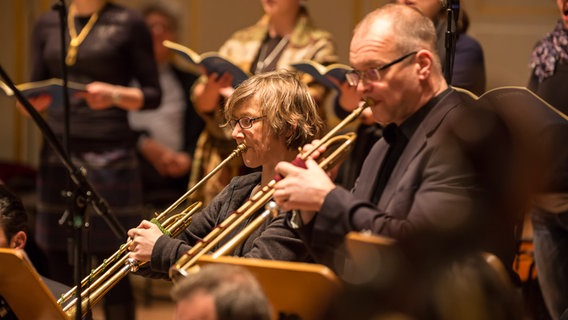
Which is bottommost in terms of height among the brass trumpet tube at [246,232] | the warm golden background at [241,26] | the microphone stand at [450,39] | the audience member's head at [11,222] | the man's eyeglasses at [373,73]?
the warm golden background at [241,26]

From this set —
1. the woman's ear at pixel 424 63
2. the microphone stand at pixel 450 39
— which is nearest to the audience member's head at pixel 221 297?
the woman's ear at pixel 424 63

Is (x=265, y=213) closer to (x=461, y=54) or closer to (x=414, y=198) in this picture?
(x=414, y=198)

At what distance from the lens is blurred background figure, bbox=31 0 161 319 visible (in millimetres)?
4391

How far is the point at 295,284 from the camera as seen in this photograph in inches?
86.2

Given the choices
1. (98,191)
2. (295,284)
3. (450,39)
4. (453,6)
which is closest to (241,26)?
(98,191)

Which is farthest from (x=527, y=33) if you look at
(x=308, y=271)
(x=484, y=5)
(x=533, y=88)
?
(x=308, y=271)

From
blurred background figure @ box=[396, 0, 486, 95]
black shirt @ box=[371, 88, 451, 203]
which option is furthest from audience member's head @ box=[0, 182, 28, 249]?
blurred background figure @ box=[396, 0, 486, 95]

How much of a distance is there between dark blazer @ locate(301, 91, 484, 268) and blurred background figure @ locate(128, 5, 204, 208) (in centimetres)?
346

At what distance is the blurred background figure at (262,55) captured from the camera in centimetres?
432

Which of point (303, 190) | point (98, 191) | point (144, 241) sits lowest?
point (98, 191)

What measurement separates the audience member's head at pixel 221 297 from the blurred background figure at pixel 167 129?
3935 mm

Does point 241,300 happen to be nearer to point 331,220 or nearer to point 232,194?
point 331,220

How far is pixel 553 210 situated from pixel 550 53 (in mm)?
595

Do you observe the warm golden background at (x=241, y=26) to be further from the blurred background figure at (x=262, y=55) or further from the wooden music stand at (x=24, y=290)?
the wooden music stand at (x=24, y=290)
